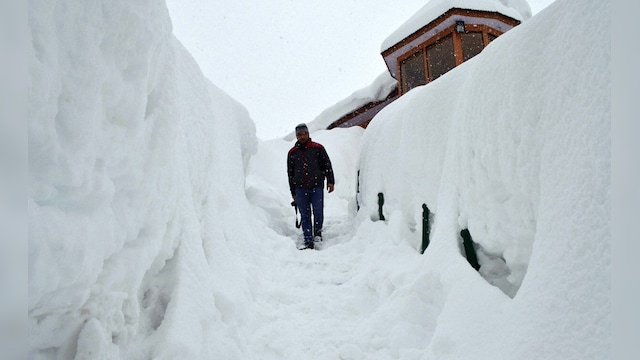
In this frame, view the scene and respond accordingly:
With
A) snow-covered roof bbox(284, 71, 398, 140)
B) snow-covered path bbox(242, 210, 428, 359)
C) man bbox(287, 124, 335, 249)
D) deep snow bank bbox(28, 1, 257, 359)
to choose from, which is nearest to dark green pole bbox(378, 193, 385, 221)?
snow-covered path bbox(242, 210, 428, 359)

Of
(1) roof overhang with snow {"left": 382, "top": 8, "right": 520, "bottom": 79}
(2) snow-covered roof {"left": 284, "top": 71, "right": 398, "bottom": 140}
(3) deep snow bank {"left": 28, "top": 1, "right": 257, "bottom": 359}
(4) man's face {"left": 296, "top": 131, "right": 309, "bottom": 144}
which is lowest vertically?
(3) deep snow bank {"left": 28, "top": 1, "right": 257, "bottom": 359}

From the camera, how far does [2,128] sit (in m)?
0.52

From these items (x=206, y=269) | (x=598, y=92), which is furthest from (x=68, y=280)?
(x=598, y=92)

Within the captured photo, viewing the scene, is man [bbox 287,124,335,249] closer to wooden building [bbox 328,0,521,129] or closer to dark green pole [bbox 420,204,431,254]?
dark green pole [bbox 420,204,431,254]

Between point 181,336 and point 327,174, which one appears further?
point 327,174

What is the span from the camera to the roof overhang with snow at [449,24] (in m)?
9.30

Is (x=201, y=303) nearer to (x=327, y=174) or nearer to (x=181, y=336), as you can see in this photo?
(x=181, y=336)

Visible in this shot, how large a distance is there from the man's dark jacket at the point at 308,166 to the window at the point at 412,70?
631cm

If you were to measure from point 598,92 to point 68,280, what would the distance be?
1623mm

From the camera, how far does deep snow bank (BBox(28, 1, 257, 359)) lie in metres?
0.91

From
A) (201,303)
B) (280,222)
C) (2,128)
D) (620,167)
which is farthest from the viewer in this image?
(280,222)

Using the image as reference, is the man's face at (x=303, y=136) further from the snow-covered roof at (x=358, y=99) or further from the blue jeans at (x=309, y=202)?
the snow-covered roof at (x=358, y=99)

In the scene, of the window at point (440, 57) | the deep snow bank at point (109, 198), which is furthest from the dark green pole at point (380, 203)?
the window at point (440, 57)

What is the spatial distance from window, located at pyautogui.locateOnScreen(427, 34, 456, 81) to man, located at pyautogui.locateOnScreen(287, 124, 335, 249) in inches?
244
